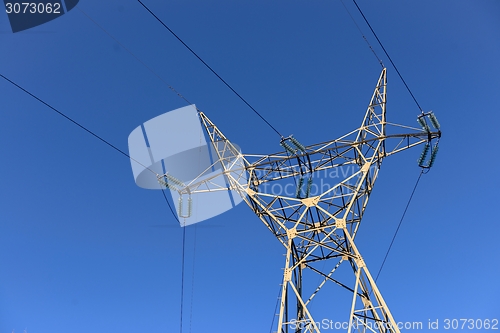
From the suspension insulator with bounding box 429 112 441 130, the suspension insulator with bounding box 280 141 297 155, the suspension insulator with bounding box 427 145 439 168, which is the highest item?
the suspension insulator with bounding box 429 112 441 130

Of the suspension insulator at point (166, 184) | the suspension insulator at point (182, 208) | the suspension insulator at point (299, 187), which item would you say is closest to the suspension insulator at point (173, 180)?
the suspension insulator at point (166, 184)

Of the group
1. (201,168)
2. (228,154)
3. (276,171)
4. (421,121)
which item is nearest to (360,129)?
(421,121)

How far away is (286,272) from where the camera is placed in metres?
→ 18.1

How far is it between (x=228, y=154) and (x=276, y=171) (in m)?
3.24

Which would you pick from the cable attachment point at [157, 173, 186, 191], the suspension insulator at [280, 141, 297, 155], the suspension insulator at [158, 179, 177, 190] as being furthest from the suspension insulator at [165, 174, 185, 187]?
the suspension insulator at [280, 141, 297, 155]

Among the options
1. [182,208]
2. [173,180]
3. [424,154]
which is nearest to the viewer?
[424,154]

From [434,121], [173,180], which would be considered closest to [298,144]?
[434,121]

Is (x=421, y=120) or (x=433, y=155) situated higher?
(x=421, y=120)

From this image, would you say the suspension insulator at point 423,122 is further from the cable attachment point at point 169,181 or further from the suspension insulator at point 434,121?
the cable attachment point at point 169,181

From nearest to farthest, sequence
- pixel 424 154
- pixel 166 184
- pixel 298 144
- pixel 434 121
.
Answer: pixel 434 121 < pixel 424 154 < pixel 298 144 < pixel 166 184

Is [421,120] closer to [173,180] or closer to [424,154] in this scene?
[424,154]

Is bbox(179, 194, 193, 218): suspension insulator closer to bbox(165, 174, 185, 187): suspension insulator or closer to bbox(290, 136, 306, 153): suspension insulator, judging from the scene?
bbox(165, 174, 185, 187): suspension insulator

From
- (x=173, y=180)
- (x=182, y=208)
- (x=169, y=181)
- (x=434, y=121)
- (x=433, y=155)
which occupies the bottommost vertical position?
(x=182, y=208)

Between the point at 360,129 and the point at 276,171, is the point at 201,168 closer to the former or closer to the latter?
the point at 276,171
